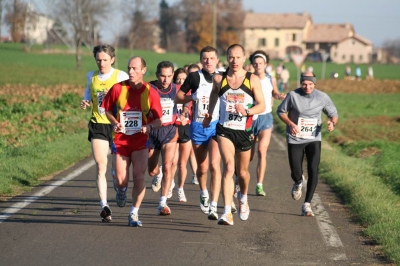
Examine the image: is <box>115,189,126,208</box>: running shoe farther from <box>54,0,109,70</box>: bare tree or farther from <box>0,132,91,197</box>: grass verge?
<box>54,0,109,70</box>: bare tree

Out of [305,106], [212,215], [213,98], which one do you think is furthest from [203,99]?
[212,215]

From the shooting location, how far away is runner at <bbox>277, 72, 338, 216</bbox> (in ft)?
33.6

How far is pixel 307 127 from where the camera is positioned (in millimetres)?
10305

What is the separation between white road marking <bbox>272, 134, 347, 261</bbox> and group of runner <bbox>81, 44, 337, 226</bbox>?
0.65m

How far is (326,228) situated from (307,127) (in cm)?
167

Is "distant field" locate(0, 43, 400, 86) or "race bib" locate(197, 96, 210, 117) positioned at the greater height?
"race bib" locate(197, 96, 210, 117)

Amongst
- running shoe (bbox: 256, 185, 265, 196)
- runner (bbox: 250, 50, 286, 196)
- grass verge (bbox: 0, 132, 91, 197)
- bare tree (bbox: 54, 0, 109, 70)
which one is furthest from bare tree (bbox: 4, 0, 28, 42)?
running shoe (bbox: 256, 185, 265, 196)

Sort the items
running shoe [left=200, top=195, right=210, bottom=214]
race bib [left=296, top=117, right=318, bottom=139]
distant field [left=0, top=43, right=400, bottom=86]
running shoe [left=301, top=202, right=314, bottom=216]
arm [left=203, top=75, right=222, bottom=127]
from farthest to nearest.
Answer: distant field [left=0, top=43, right=400, bottom=86] → race bib [left=296, top=117, right=318, bottom=139] → running shoe [left=301, top=202, right=314, bottom=216] → running shoe [left=200, top=195, right=210, bottom=214] → arm [left=203, top=75, right=222, bottom=127]

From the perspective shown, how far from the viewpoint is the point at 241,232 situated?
8797 millimetres

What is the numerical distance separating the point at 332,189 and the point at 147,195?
119 inches

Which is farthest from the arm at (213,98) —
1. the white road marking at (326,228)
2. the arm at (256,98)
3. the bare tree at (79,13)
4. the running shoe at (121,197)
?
the bare tree at (79,13)

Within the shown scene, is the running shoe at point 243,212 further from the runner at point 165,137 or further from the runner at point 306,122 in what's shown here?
the runner at point 306,122

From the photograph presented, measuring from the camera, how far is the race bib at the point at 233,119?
346 inches

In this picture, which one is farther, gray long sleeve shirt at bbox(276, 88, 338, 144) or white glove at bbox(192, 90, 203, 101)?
gray long sleeve shirt at bbox(276, 88, 338, 144)
